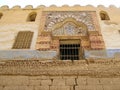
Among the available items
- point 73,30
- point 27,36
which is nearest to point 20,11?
point 27,36

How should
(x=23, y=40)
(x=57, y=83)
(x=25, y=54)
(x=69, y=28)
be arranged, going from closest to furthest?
(x=57, y=83), (x=25, y=54), (x=23, y=40), (x=69, y=28)

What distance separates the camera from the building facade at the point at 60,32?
853 centimetres

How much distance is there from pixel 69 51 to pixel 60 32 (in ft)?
2.80

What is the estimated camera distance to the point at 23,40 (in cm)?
935

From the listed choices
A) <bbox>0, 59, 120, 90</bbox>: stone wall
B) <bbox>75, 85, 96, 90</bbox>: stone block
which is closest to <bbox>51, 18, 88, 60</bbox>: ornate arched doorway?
<bbox>0, 59, 120, 90</bbox>: stone wall

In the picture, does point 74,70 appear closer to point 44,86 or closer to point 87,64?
point 87,64

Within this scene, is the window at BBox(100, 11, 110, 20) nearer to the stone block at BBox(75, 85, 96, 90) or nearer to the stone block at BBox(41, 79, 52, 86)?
the stone block at BBox(75, 85, 96, 90)

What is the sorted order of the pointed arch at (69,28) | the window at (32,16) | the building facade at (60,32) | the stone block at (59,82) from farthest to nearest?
the window at (32,16) < the pointed arch at (69,28) < the building facade at (60,32) < the stone block at (59,82)

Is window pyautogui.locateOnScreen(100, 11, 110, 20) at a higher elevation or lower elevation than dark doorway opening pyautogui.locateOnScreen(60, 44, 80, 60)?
higher

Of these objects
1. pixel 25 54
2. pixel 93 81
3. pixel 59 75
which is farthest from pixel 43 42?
pixel 93 81

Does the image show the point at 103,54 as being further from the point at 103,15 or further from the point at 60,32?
the point at 103,15

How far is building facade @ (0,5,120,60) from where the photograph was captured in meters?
8.53

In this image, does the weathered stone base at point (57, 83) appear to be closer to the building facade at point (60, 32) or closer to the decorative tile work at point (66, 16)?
the building facade at point (60, 32)

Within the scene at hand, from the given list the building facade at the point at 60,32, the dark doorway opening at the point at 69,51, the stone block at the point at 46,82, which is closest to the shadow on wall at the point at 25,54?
the building facade at the point at 60,32
